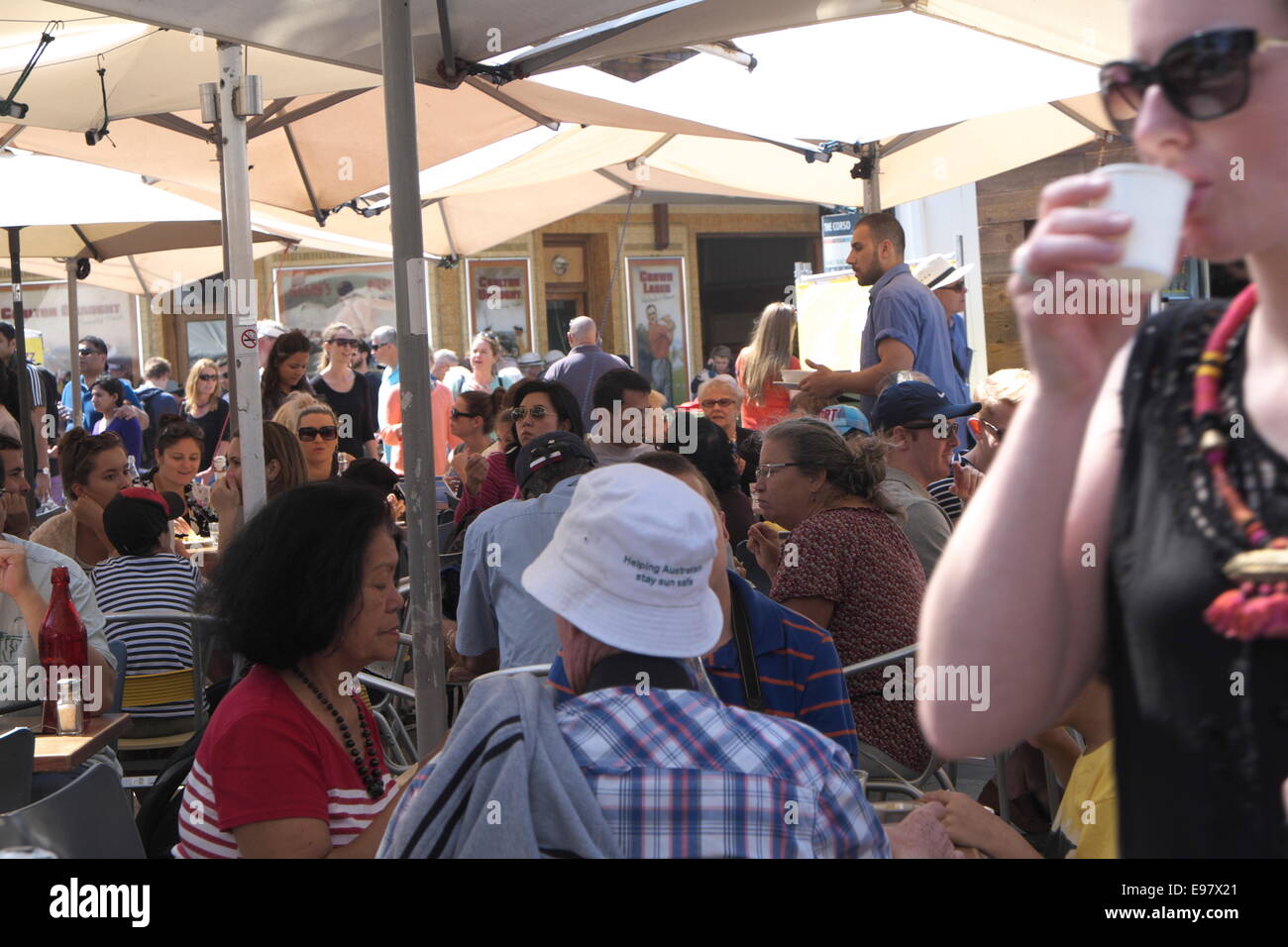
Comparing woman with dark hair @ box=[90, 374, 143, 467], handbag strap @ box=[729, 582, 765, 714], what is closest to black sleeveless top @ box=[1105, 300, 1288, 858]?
handbag strap @ box=[729, 582, 765, 714]

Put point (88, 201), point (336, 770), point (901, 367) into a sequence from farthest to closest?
1. point (88, 201)
2. point (901, 367)
3. point (336, 770)

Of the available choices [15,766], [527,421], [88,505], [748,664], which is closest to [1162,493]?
[748,664]

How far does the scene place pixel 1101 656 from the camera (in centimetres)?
119

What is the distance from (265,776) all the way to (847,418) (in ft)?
13.6

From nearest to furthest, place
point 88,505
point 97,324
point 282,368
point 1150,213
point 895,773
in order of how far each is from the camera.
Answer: point 1150,213 < point 895,773 < point 88,505 < point 282,368 < point 97,324

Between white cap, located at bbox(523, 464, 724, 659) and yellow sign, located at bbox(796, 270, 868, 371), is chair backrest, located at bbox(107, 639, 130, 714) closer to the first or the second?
white cap, located at bbox(523, 464, 724, 659)

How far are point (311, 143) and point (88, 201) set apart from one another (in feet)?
7.46

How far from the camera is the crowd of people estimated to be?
3.40 feet

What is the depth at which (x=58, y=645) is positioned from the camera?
12.6 ft

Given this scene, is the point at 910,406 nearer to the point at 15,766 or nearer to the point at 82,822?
the point at 15,766

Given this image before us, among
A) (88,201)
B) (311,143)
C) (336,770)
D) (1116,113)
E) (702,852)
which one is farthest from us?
(88,201)
